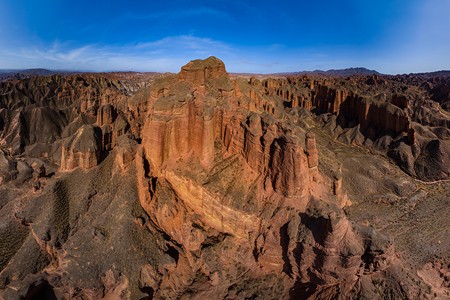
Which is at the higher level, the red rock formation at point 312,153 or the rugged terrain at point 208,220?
the red rock formation at point 312,153

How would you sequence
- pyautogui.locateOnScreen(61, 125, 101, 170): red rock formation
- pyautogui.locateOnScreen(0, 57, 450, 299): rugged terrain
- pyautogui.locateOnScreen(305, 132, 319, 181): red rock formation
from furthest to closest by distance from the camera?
pyautogui.locateOnScreen(61, 125, 101, 170): red rock formation, pyautogui.locateOnScreen(305, 132, 319, 181): red rock formation, pyautogui.locateOnScreen(0, 57, 450, 299): rugged terrain

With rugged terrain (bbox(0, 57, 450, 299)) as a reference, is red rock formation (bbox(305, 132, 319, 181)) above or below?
above

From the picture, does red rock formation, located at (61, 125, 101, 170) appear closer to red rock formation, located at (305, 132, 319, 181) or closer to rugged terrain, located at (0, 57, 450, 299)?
rugged terrain, located at (0, 57, 450, 299)

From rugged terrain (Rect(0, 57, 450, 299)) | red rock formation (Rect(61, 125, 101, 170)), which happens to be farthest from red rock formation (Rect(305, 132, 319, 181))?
red rock formation (Rect(61, 125, 101, 170))

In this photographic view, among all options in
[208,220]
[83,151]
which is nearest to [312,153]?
[208,220]

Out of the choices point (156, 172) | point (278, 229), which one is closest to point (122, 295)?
point (156, 172)

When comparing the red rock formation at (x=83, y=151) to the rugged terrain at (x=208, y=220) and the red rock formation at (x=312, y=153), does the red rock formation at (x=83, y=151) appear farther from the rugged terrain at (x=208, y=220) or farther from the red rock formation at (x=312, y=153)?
the red rock formation at (x=312, y=153)

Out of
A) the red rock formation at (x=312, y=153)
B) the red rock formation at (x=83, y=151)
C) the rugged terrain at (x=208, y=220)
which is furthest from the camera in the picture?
the red rock formation at (x=83, y=151)

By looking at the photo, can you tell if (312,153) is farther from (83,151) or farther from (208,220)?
(83,151)

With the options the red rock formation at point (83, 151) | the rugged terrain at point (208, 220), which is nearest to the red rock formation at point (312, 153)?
the rugged terrain at point (208, 220)

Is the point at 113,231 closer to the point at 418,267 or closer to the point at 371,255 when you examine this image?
the point at 371,255

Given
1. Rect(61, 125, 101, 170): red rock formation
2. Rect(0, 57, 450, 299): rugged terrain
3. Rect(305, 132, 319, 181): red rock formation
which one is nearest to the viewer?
Rect(0, 57, 450, 299): rugged terrain
